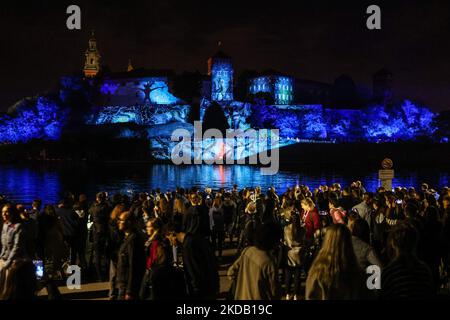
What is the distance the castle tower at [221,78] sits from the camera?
3588 inches

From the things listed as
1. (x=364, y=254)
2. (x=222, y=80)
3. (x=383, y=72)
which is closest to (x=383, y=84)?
(x=383, y=72)

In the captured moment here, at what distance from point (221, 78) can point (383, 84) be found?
35.5m

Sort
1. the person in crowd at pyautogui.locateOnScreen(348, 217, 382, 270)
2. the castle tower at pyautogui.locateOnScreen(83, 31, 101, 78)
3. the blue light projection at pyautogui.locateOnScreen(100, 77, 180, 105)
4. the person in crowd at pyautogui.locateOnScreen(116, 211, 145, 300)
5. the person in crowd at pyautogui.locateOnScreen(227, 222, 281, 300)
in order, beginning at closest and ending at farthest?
the person in crowd at pyautogui.locateOnScreen(227, 222, 281, 300)
the person in crowd at pyautogui.locateOnScreen(348, 217, 382, 270)
the person in crowd at pyautogui.locateOnScreen(116, 211, 145, 300)
the blue light projection at pyautogui.locateOnScreen(100, 77, 180, 105)
the castle tower at pyautogui.locateOnScreen(83, 31, 101, 78)

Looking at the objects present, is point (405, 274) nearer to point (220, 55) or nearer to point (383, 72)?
point (220, 55)

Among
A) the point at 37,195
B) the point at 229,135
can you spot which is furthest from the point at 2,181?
the point at 229,135

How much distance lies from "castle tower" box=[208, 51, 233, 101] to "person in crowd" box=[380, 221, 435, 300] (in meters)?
87.0

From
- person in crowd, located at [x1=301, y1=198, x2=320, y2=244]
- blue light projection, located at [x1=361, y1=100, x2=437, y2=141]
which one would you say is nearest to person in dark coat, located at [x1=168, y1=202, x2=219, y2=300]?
person in crowd, located at [x1=301, y1=198, x2=320, y2=244]

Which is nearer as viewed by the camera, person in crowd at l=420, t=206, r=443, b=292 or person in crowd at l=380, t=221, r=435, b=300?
person in crowd at l=380, t=221, r=435, b=300

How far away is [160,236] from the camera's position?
5.89 meters

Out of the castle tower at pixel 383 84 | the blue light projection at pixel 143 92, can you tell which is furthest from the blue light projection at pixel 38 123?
the castle tower at pixel 383 84

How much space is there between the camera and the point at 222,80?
9162 cm

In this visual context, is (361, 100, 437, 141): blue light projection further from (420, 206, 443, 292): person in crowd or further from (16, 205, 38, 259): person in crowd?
(16, 205, 38, 259): person in crowd

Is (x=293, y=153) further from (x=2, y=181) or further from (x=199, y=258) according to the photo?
(x=199, y=258)

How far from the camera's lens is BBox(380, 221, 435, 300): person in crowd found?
13.7ft
